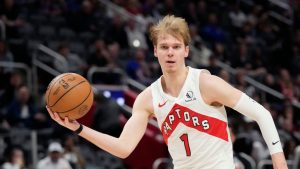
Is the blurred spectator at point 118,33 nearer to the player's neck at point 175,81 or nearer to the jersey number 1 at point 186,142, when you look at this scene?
the player's neck at point 175,81

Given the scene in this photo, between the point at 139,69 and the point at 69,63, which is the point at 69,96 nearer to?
the point at 69,63

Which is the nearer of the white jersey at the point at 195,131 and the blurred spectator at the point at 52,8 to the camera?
the white jersey at the point at 195,131

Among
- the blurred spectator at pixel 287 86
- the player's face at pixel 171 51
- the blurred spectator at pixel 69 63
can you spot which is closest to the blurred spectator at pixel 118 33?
the blurred spectator at pixel 69 63

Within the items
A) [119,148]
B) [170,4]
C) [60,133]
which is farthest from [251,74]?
[119,148]

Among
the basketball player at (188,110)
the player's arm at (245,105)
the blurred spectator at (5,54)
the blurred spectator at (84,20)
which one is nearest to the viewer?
the player's arm at (245,105)

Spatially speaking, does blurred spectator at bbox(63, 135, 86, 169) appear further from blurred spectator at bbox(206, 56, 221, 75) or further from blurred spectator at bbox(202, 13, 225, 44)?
blurred spectator at bbox(202, 13, 225, 44)

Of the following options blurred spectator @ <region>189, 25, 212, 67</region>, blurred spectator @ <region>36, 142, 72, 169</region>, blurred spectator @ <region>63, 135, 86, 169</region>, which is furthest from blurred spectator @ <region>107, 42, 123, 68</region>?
blurred spectator @ <region>36, 142, 72, 169</region>

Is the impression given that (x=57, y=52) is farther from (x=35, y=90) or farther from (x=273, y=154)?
(x=273, y=154)

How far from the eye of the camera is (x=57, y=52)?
13.0 metres

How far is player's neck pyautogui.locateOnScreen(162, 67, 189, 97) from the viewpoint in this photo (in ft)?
16.1

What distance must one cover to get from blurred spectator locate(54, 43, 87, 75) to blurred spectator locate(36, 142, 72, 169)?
2.61 metres

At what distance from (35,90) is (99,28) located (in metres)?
2.73

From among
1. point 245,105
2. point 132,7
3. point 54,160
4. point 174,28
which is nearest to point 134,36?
point 132,7

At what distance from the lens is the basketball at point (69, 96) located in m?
4.83
